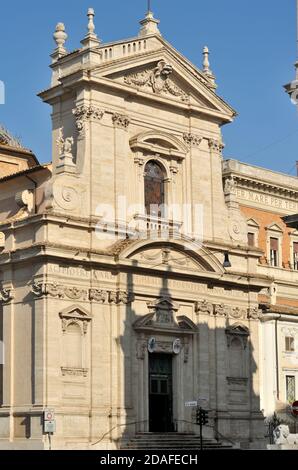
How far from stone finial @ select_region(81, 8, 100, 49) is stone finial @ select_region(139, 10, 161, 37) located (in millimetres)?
2808

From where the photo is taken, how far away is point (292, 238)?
62625mm

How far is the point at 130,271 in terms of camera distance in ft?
144

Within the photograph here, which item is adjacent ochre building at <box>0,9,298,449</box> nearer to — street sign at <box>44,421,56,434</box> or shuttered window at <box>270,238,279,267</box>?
street sign at <box>44,421,56,434</box>

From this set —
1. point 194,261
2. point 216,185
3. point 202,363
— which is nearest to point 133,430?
point 202,363

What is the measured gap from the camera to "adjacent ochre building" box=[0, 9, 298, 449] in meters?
41.5

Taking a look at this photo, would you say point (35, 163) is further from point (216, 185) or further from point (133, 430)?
point (133, 430)

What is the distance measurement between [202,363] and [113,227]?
7.15 metres

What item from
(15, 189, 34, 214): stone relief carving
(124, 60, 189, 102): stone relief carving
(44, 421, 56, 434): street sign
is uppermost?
(124, 60, 189, 102): stone relief carving

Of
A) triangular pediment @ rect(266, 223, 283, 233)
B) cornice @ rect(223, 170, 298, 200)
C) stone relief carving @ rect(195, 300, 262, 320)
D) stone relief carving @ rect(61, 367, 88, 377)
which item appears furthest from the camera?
triangular pediment @ rect(266, 223, 283, 233)

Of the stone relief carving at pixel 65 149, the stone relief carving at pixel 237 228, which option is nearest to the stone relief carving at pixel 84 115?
the stone relief carving at pixel 65 149

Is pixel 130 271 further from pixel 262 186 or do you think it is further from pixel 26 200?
pixel 262 186

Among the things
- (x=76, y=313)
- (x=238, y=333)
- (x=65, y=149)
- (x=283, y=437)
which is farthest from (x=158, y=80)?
(x=283, y=437)

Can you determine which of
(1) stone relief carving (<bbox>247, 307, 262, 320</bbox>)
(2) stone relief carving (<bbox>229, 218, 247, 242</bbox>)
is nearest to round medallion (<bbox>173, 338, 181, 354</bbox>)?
(1) stone relief carving (<bbox>247, 307, 262, 320</bbox>)

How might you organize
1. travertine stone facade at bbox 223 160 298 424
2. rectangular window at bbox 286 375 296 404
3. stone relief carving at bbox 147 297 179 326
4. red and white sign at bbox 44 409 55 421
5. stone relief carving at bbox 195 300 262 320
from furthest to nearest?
rectangular window at bbox 286 375 296 404, travertine stone facade at bbox 223 160 298 424, stone relief carving at bbox 195 300 262 320, stone relief carving at bbox 147 297 179 326, red and white sign at bbox 44 409 55 421
